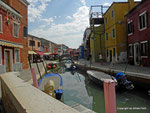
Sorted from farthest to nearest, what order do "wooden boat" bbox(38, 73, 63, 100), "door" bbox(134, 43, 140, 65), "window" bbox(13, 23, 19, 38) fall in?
1. "door" bbox(134, 43, 140, 65)
2. "window" bbox(13, 23, 19, 38)
3. "wooden boat" bbox(38, 73, 63, 100)

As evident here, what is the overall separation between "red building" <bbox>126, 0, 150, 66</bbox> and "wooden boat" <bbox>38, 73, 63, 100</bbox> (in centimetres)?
899

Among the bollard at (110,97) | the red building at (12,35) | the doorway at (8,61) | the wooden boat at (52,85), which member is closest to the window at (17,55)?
the red building at (12,35)

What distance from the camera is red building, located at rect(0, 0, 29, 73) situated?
10414 millimetres

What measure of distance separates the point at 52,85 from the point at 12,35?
925cm

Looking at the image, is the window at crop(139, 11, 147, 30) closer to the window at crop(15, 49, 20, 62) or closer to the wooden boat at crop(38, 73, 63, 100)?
the wooden boat at crop(38, 73, 63, 100)

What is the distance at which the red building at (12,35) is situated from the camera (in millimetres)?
10414

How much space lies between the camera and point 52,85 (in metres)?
5.30

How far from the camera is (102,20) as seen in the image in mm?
22078

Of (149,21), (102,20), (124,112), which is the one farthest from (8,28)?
(102,20)

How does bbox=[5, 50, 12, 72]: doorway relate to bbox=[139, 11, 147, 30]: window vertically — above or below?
below

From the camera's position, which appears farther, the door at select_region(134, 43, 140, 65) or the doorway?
the door at select_region(134, 43, 140, 65)

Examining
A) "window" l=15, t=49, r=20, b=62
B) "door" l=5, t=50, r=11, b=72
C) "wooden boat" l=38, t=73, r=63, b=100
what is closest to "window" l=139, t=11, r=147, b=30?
"wooden boat" l=38, t=73, r=63, b=100

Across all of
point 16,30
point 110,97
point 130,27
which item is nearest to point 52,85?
point 110,97

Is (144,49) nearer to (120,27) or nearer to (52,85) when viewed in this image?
(120,27)
